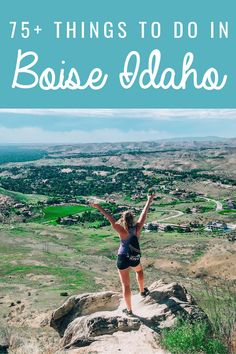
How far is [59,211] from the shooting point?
112188 mm

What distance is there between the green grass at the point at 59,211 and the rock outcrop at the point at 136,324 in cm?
8833

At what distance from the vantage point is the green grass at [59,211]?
4065 inches

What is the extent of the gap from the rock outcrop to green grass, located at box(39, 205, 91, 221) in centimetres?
8833

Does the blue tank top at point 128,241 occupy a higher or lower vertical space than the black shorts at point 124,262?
higher

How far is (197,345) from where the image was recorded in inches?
381

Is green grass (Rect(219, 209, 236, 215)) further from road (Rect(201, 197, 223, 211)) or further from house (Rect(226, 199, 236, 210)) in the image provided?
house (Rect(226, 199, 236, 210))

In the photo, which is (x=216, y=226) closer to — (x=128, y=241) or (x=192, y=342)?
(x=128, y=241)

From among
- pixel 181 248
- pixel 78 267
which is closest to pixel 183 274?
pixel 78 267

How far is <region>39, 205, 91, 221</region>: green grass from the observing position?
103250mm

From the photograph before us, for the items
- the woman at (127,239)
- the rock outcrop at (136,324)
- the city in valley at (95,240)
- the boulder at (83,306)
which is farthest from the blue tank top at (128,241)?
the boulder at (83,306)

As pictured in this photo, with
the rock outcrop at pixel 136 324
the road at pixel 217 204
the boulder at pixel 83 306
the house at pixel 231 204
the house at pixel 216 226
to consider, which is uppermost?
the rock outcrop at pixel 136 324

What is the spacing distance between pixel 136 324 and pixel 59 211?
A: 10143 centimetres

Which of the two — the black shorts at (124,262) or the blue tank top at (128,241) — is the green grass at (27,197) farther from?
the blue tank top at (128,241)

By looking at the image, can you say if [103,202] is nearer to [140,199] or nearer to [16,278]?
[140,199]
